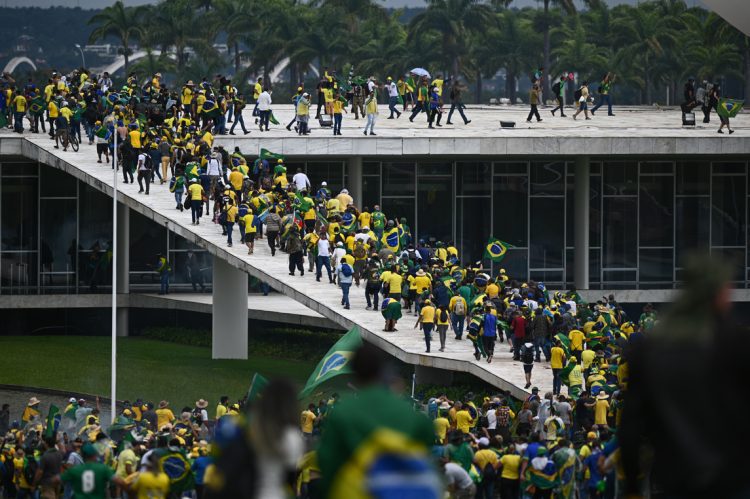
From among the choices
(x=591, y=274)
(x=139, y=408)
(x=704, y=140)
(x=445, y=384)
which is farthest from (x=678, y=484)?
(x=591, y=274)

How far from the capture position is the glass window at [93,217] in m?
42.1

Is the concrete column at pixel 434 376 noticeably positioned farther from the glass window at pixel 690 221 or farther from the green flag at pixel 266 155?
the glass window at pixel 690 221

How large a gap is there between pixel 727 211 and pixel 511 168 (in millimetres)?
5709

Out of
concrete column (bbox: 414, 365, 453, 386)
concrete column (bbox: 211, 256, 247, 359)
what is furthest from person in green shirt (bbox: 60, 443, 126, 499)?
concrete column (bbox: 211, 256, 247, 359)

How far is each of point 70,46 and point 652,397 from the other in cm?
15722

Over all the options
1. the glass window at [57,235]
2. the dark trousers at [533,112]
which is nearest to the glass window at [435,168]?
the dark trousers at [533,112]

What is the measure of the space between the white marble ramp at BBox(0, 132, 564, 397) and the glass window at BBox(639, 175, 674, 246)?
46.7 ft

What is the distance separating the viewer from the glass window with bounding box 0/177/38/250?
41562 millimetres

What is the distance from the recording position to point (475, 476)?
1639 centimetres

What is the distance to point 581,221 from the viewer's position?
42969 millimetres

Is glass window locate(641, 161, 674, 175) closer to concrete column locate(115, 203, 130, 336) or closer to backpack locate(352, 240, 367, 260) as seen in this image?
concrete column locate(115, 203, 130, 336)

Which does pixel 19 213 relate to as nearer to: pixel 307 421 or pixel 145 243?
pixel 145 243

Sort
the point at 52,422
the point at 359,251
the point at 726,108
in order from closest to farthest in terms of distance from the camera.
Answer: the point at 52,422, the point at 359,251, the point at 726,108

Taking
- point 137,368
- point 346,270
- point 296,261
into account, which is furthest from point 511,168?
point 346,270
